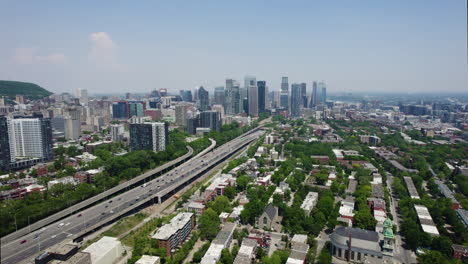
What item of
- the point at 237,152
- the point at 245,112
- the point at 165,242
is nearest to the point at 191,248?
the point at 165,242

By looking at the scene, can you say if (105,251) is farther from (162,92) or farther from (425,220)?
(162,92)

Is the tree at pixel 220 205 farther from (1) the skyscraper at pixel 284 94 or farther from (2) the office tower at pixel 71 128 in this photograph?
(1) the skyscraper at pixel 284 94

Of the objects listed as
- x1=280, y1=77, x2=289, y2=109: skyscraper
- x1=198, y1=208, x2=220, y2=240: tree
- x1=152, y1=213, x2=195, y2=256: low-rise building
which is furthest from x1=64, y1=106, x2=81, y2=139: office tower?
x1=280, y1=77, x2=289, y2=109: skyscraper

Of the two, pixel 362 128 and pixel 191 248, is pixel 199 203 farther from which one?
pixel 362 128

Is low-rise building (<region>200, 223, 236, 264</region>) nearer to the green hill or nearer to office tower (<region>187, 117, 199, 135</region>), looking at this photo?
office tower (<region>187, 117, 199, 135</region>)

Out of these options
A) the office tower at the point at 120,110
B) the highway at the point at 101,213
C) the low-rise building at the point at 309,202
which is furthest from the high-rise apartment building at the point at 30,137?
the office tower at the point at 120,110

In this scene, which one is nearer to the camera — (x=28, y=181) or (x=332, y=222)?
(x=332, y=222)

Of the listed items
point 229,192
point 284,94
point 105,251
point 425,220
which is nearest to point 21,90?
point 229,192

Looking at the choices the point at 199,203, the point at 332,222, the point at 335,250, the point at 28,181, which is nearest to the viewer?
the point at 335,250
